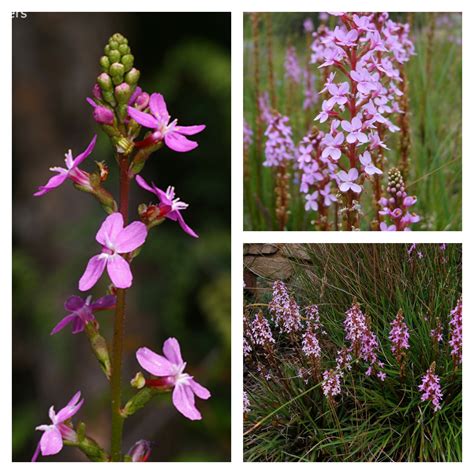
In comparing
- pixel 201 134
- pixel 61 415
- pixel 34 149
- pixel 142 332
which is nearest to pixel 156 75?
pixel 201 134

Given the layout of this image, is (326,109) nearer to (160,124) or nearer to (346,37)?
(346,37)

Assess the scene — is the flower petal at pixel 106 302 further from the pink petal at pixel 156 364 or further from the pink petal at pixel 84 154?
the pink petal at pixel 84 154

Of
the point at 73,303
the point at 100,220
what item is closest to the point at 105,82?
the point at 73,303

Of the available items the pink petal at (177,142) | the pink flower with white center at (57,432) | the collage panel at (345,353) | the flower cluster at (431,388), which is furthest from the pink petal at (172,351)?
the flower cluster at (431,388)

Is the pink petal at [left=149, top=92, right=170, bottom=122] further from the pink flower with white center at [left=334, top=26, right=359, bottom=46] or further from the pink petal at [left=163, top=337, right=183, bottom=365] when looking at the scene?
the pink flower with white center at [left=334, top=26, right=359, bottom=46]

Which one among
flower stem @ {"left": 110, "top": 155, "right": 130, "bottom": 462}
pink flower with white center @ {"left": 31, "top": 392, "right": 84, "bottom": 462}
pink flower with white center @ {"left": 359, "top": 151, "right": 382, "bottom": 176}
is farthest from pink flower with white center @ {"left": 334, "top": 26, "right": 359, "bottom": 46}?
pink flower with white center @ {"left": 31, "top": 392, "right": 84, "bottom": 462}

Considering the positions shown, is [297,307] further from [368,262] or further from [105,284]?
[105,284]

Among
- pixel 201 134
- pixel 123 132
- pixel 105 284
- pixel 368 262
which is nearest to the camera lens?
pixel 123 132
